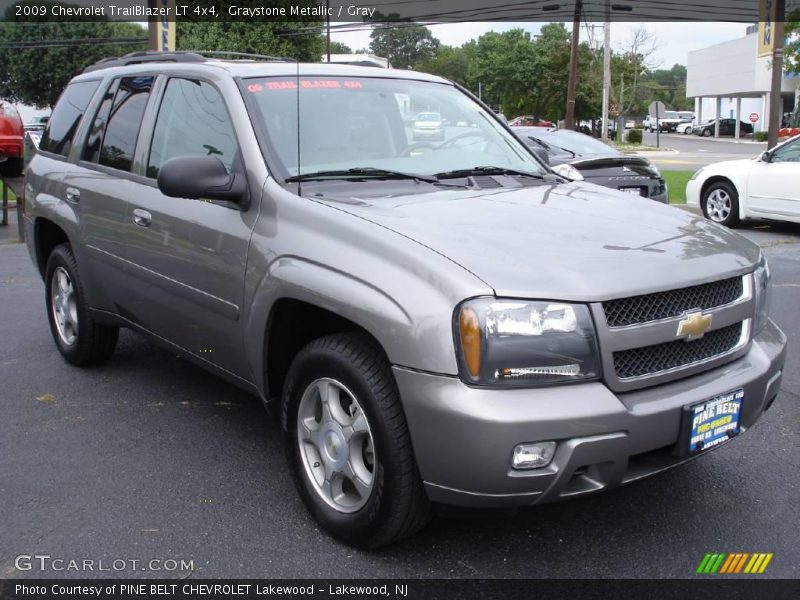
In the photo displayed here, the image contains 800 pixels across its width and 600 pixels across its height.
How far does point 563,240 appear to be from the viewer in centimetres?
303

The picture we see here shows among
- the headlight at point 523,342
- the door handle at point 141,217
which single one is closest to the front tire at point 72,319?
the door handle at point 141,217

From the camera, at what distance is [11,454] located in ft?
13.3

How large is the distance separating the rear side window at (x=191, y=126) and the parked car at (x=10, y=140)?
9013mm

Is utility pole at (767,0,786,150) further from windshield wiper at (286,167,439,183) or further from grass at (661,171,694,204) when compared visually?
windshield wiper at (286,167,439,183)

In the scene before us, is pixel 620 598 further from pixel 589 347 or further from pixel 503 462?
pixel 589 347

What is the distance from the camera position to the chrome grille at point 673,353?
2779 millimetres

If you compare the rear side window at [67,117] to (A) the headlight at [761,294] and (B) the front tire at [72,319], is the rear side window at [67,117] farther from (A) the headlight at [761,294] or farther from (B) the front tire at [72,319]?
(A) the headlight at [761,294]

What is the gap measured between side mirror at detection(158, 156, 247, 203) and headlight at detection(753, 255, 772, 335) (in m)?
2.07

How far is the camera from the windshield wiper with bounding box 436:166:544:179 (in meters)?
3.89

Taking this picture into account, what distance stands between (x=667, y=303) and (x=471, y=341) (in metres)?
0.74

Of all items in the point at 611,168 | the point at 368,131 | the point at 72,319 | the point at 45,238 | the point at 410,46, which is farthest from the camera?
the point at 410,46

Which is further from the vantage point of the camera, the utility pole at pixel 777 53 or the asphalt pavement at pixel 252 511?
the utility pole at pixel 777 53

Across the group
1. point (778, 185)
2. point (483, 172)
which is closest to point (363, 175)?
point (483, 172)

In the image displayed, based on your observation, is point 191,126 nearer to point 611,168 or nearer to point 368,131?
A: point 368,131
